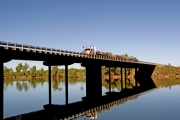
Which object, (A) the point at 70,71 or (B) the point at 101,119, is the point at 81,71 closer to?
(A) the point at 70,71

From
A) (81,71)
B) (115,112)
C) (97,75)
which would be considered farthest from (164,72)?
(115,112)

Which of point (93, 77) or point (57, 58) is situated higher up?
point (57, 58)

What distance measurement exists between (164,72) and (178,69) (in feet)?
46.2

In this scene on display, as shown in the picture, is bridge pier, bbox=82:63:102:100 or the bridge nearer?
the bridge

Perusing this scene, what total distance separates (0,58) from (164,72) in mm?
102156

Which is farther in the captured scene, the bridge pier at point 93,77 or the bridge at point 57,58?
the bridge pier at point 93,77

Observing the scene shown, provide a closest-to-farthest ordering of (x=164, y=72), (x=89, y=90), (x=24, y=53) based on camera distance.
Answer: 1. (x=24, y=53)
2. (x=89, y=90)
3. (x=164, y=72)

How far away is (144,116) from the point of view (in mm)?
25781

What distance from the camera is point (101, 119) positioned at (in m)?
24.4

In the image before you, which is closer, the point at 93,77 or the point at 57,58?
the point at 57,58

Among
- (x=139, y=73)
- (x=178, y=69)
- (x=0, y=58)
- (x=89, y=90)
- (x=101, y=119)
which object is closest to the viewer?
(x=101, y=119)

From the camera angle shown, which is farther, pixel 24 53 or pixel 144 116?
pixel 24 53

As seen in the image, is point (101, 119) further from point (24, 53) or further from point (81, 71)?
point (81, 71)

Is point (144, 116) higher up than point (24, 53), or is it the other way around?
point (24, 53)
